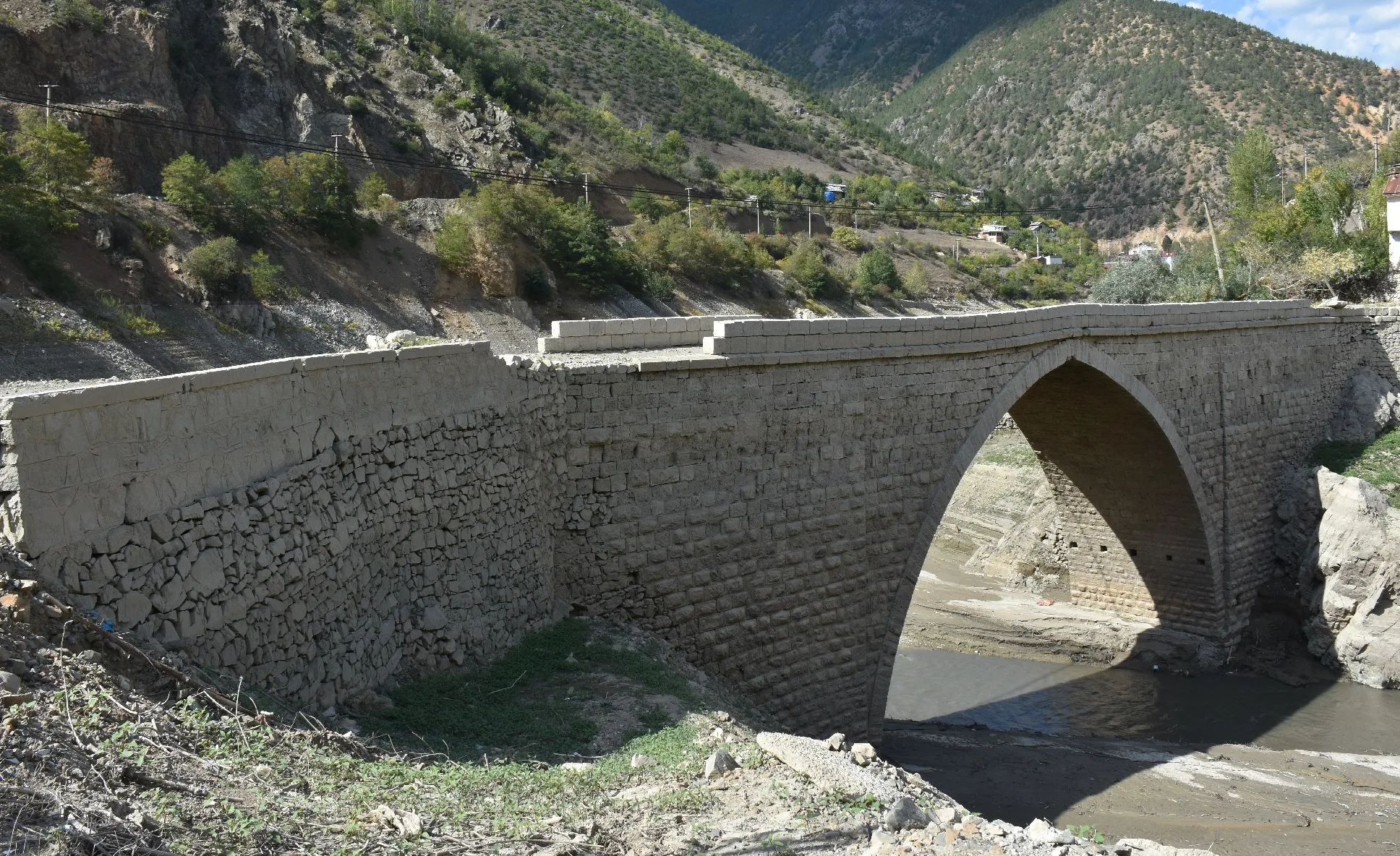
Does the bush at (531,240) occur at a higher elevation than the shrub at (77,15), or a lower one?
lower

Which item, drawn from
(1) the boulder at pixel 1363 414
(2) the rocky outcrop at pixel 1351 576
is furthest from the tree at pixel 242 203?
(1) the boulder at pixel 1363 414

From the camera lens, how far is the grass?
61.2 feet

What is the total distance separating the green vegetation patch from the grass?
14725 millimetres

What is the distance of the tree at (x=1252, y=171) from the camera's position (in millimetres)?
30906

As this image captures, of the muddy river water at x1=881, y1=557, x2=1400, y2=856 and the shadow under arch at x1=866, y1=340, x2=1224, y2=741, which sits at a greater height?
the shadow under arch at x1=866, y1=340, x2=1224, y2=741

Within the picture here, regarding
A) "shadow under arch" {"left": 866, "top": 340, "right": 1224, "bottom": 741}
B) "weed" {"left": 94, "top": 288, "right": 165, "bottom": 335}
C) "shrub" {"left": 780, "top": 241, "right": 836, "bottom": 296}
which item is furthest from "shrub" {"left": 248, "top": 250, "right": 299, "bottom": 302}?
"shrub" {"left": 780, "top": 241, "right": 836, "bottom": 296}

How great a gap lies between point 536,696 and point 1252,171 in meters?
29.4

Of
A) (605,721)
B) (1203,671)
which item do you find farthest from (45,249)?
(1203,671)

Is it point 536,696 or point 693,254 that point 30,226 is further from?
point 693,254

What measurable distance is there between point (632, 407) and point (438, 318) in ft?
44.9

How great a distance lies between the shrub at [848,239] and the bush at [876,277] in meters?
2.83

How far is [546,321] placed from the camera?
24562 millimetres

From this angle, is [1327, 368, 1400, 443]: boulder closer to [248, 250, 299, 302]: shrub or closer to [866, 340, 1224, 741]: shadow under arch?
[866, 340, 1224, 741]: shadow under arch

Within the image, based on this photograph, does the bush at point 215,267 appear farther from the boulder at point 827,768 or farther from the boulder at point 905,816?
the boulder at point 905,816
